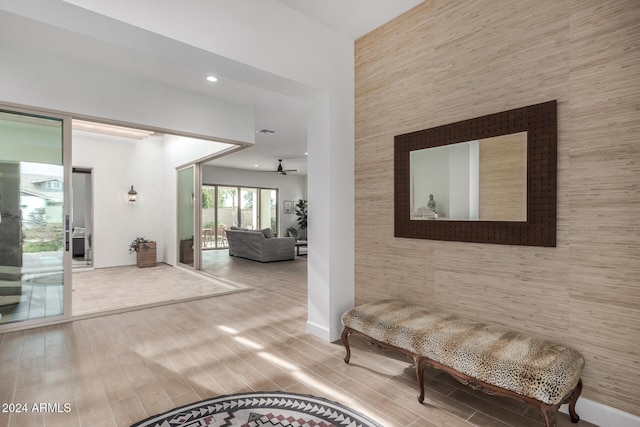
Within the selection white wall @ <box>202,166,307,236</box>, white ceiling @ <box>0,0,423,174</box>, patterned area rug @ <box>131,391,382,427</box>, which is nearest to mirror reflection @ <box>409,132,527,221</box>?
white ceiling @ <box>0,0,423,174</box>

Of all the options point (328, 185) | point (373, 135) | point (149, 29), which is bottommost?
point (328, 185)

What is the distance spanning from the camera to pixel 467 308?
2.41 metres

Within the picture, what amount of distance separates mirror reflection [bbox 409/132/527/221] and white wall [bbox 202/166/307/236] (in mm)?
9716

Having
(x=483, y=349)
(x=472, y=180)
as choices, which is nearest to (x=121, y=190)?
(x=472, y=180)

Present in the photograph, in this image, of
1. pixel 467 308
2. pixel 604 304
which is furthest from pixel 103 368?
pixel 604 304

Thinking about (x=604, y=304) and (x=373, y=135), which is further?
(x=373, y=135)

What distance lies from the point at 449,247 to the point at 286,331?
1.89 m

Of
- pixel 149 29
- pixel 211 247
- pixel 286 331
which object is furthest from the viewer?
pixel 211 247

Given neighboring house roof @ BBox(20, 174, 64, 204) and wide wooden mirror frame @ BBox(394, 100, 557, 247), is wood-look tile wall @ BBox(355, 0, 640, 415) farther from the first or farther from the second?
neighboring house roof @ BBox(20, 174, 64, 204)

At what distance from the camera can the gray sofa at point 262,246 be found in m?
8.26

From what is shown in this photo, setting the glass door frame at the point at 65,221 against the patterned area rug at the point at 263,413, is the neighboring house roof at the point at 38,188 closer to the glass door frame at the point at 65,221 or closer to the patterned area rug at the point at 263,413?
the glass door frame at the point at 65,221

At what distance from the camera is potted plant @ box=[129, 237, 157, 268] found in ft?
24.0

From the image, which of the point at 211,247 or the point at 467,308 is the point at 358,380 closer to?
the point at 467,308

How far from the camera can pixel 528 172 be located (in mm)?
2090
